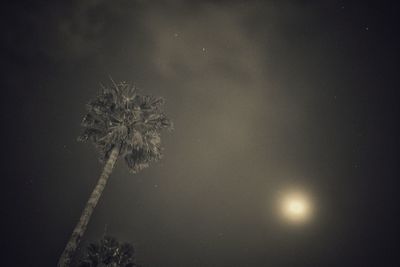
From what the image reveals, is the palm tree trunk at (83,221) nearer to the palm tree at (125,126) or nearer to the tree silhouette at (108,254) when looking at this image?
the palm tree at (125,126)

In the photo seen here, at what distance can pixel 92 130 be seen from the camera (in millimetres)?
21109

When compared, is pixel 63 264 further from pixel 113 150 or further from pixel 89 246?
pixel 89 246

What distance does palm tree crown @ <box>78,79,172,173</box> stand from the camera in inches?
810

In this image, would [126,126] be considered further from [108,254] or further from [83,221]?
[108,254]

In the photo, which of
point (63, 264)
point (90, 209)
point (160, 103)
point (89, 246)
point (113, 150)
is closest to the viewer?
point (63, 264)

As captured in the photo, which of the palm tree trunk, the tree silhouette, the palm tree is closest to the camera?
the palm tree trunk

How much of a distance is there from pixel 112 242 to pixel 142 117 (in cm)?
1124

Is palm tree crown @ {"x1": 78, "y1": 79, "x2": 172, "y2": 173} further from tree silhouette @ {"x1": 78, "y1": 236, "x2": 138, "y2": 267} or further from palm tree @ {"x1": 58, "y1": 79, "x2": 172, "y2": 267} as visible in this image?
tree silhouette @ {"x1": 78, "y1": 236, "x2": 138, "y2": 267}

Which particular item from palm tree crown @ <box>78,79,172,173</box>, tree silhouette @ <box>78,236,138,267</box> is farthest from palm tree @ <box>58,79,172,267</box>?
tree silhouette @ <box>78,236,138,267</box>

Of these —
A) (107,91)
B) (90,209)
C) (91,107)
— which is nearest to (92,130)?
(91,107)

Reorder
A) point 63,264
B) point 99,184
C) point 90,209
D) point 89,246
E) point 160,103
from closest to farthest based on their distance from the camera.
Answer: point 63,264
point 90,209
point 99,184
point 160,103
point 89,246

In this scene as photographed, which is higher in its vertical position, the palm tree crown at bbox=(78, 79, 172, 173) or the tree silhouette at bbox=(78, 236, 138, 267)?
the palm tree crown at bbox=(78, 79, 172, 173)

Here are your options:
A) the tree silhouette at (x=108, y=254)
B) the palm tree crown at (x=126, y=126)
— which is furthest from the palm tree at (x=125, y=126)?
the tree silhouette at (x=108, y=254)

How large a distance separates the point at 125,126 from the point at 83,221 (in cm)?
705
